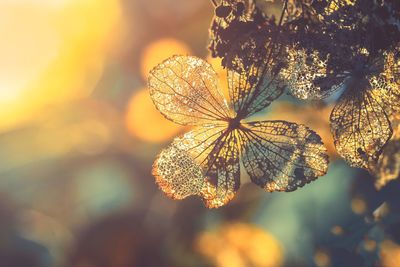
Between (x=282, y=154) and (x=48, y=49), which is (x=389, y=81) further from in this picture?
(x=48, y=49)

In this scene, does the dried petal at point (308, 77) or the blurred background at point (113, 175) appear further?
the blurred background at point (113, 175)

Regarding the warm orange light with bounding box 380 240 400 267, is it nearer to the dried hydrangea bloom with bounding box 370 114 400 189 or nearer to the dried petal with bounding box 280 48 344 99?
the dried hydrangea bloom with bounding box 370 114 400 189

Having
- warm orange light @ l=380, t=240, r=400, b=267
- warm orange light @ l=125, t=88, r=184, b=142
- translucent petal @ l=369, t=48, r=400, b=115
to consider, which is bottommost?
warm orange light @ l=380, t=240, r=400, b=267

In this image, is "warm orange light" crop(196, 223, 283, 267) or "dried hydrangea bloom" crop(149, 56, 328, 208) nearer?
"dried hydrangea bloom" crop(149, 56, 328, 208)

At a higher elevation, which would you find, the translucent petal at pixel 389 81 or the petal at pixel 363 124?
the translucent petal at pixel 389 81

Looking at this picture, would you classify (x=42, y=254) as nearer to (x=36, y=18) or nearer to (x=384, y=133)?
(x=36, y=18)

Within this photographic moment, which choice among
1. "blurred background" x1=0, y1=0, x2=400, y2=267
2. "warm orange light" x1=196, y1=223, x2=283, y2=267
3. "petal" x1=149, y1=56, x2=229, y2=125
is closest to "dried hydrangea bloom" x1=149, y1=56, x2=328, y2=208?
"petal" x1=149, y1=56, x2=229, y2=125

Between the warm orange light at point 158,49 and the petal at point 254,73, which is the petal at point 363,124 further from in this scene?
the warm orange light at point 158,49

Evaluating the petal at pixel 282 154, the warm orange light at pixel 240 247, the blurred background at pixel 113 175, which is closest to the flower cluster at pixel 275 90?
the petal at pixel 282 154
